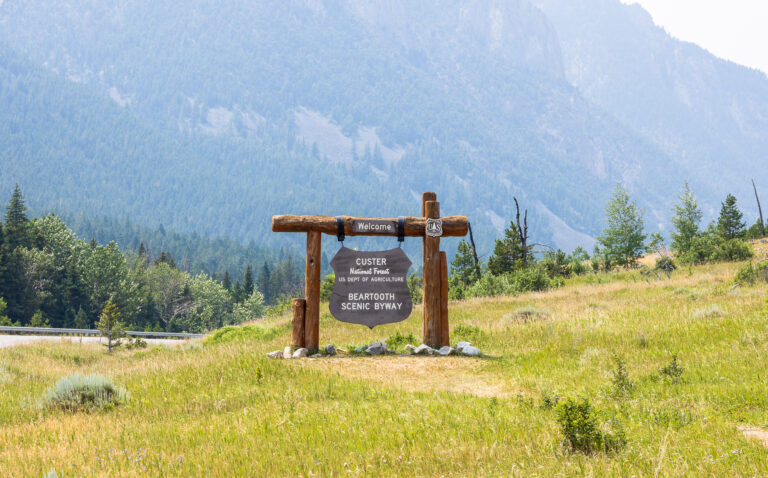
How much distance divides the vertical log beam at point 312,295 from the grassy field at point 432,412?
3.33ft

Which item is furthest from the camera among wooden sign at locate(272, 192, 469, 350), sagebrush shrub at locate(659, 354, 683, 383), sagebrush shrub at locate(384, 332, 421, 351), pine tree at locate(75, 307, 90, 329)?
pine tree at locate(75, 307, 90, 329)

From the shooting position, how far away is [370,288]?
12.7 meters

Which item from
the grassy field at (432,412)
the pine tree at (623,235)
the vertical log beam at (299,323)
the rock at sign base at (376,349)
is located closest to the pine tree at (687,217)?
the pine tree at (623,235)

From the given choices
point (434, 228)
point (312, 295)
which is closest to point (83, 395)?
point (312, 295)

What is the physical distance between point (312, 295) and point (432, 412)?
5706 millimetres

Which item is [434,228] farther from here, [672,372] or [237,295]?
[237,295]

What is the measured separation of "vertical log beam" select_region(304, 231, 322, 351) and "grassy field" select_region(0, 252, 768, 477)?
1014 mm

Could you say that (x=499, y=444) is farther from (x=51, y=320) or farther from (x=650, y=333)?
(x=51, y=320)

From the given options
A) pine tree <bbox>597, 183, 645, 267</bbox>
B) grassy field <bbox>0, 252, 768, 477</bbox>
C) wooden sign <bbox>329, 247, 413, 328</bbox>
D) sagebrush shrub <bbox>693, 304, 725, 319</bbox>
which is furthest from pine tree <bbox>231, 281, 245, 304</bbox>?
sagebrush shrub <bbox>693, 304, 725, 319</bbox>

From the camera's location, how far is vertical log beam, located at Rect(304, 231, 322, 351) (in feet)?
40.5

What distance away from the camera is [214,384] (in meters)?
9.59

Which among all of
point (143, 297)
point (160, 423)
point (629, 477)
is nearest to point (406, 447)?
point (629, 477)

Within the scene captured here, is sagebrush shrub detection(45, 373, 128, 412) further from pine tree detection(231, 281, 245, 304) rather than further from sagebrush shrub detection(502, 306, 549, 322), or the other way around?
pine tree detection(231, 281, 245, 304)

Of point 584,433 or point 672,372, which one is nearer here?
point 584,433
